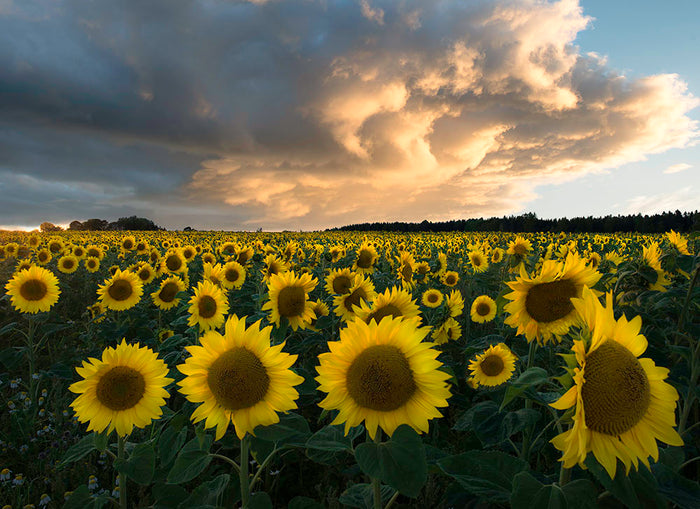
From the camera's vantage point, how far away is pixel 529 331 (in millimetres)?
2637

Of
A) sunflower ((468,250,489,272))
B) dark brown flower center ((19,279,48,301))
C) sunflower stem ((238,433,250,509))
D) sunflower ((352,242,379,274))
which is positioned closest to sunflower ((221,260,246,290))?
sunflower ((352,242,379,274))

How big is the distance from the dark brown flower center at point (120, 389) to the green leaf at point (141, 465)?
29 cm

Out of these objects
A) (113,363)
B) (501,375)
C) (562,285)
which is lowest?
(501,375)

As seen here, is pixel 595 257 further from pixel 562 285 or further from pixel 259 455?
pixel 259 455

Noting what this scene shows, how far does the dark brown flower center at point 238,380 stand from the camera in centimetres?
200

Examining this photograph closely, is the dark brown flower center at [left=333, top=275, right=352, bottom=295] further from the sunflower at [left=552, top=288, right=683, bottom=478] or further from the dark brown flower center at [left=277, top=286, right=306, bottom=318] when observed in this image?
the sunflower at [left=552, top=288, right=683, bottom=478]

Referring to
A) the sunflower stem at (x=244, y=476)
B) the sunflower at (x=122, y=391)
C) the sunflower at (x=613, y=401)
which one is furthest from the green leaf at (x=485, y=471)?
the sunflower at (x=122, y=391)

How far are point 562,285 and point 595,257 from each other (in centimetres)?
656

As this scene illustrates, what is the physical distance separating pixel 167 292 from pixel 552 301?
5722 millimetres

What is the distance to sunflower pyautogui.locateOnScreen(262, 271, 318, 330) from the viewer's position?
3.64 metres

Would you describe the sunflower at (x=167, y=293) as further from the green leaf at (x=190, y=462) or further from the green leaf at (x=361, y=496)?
the green leaf at (x=361, y=496)

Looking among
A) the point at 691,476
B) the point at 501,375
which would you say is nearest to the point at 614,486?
the point at 501,375

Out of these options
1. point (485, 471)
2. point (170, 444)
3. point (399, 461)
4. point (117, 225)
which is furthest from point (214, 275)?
point (117, 225)

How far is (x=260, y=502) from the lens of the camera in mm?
2055
